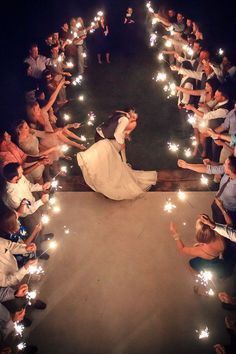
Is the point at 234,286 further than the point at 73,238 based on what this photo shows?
No

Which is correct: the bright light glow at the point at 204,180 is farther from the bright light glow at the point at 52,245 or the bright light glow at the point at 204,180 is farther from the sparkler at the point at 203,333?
the bright light glow at the point at 52,245

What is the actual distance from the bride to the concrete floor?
33 centimetres

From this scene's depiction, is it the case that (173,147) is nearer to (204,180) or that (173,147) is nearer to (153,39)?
(204,180)

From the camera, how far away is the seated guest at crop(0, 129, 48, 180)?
639cm

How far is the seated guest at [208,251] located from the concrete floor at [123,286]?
1.81 ft

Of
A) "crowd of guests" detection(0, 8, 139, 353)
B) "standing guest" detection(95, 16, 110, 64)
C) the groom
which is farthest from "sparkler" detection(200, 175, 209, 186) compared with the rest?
"standing guest" detection(95, 16, 110, 64)

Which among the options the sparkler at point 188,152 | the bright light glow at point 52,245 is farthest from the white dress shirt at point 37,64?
the bright light glow at point 52,245

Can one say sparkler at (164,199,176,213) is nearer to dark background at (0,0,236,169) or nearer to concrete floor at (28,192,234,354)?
concrete floor at (28,192,234,354)

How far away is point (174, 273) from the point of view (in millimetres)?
6102

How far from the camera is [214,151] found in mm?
8086

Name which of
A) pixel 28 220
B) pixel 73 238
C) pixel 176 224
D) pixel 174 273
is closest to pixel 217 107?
pixel 176 224

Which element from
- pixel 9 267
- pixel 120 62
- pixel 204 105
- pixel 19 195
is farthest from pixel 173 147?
pixel 120 62

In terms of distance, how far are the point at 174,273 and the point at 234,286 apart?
1110mm

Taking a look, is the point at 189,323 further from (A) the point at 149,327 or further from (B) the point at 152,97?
(B) the point at 152,97
